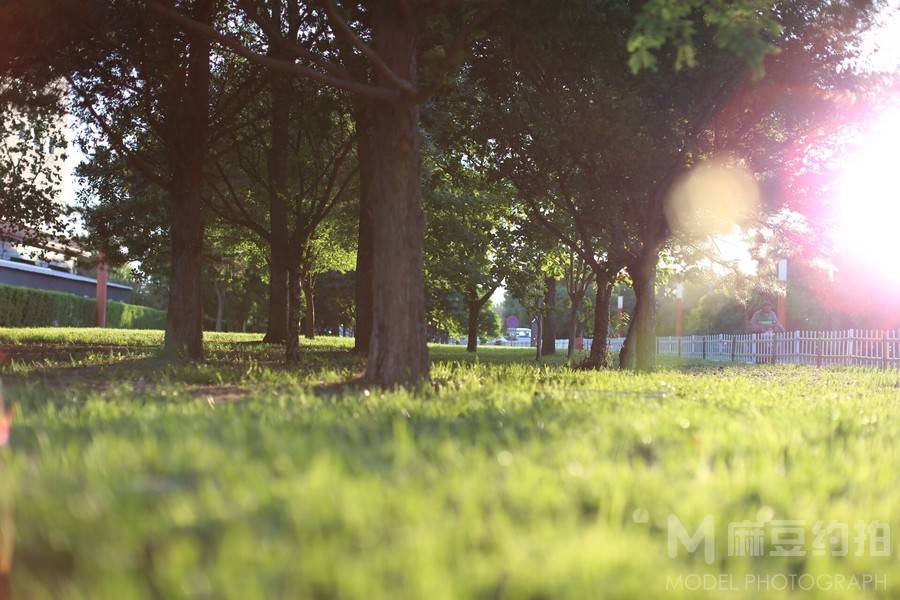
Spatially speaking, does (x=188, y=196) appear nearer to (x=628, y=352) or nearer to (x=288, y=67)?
(x=288, y=67)

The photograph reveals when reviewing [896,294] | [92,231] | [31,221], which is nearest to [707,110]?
[31,221]

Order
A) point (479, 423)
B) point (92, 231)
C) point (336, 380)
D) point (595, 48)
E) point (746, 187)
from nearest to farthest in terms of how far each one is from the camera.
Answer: point (479, 423) → point (336, 380) → point (595, 48) → point (746, 187) → point (92, 231)

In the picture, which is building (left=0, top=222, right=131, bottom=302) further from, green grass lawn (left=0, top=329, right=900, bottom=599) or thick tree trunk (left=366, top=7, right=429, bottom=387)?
green grass lawn (left=0, top=329, right=900, bottom=599)

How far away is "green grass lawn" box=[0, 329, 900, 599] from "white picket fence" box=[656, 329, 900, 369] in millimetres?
20739

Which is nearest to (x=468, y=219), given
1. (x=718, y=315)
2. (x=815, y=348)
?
(x=815, y=348)

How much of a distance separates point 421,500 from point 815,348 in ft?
89.3

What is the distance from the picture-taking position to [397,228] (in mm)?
8164

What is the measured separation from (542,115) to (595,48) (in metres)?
3.87

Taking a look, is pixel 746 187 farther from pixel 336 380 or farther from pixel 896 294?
pixel 896 294

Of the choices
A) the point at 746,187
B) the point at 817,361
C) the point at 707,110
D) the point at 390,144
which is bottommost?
the point at 817,361

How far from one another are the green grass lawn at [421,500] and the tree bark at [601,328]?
37.9ft

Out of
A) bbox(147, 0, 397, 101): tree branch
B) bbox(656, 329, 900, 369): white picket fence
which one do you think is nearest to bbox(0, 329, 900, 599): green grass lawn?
bbox(147, 0, 397, 101): tree branch

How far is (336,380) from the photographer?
8.27 metres

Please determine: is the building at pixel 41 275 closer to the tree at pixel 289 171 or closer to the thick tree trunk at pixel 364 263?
the tree at pixel 289 171
